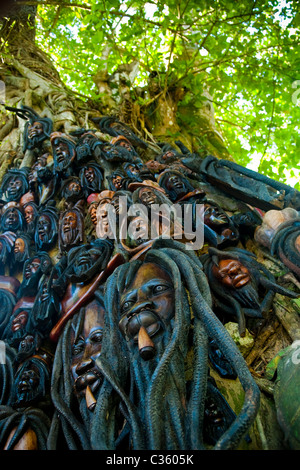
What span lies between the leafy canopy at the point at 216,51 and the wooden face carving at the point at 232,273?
368 cm

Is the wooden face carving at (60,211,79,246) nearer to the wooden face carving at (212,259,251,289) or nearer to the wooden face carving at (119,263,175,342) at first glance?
the wooden face carving at (119,263,175,342)

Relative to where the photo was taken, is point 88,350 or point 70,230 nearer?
point 88,350

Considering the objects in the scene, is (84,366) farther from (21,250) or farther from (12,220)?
(12,220)

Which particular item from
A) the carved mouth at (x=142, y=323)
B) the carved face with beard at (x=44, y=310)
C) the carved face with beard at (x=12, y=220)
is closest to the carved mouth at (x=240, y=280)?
the carved mouth at (x=142, y=323)

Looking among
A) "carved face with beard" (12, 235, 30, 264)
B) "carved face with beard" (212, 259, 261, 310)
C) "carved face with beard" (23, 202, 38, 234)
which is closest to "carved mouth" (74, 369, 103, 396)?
"carved face with beard" (212, 259, 261, 310)

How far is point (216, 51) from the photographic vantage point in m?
6.25

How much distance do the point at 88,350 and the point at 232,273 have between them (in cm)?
104

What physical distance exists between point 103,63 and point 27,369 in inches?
229

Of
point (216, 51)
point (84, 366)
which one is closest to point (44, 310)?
point (84, 366)

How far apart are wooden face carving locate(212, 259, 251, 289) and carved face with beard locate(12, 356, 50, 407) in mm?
1233

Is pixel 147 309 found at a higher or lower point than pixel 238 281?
lower

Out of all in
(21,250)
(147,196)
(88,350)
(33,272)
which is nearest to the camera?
(88,350)

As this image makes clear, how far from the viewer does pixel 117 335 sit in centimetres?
220
